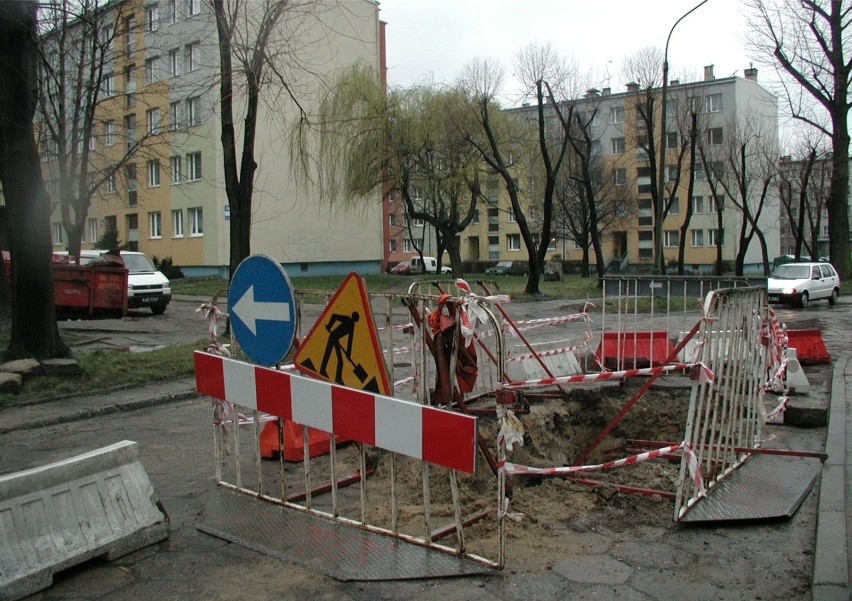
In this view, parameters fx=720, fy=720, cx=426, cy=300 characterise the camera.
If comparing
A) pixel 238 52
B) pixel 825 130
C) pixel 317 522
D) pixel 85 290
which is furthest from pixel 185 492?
pixel 825 130

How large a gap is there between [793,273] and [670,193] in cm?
2720

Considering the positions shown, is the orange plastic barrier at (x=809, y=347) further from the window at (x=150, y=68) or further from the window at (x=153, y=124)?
the window at (x=153, y=124)

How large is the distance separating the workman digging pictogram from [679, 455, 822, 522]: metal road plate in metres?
2.34

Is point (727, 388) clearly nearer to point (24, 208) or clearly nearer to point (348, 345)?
point (348, 345)

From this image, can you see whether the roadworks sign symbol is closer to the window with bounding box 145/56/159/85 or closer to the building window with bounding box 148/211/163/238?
the window with bounding box 145/56/159/85

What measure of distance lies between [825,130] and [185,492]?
3675cm

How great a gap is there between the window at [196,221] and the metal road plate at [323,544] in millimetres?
38426

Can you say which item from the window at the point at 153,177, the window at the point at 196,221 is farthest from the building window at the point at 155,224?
the window at the point at 196,221

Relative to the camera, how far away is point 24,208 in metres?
10.5

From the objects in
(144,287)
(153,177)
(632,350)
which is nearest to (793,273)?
(632,350)

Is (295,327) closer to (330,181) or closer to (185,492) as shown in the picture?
(185,492)

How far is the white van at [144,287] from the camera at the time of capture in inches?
841

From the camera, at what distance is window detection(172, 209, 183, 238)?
4269 cm

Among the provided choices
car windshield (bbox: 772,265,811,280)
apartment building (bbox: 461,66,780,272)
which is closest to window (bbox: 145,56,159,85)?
apartment building (bbox: 461,66,780,272)
